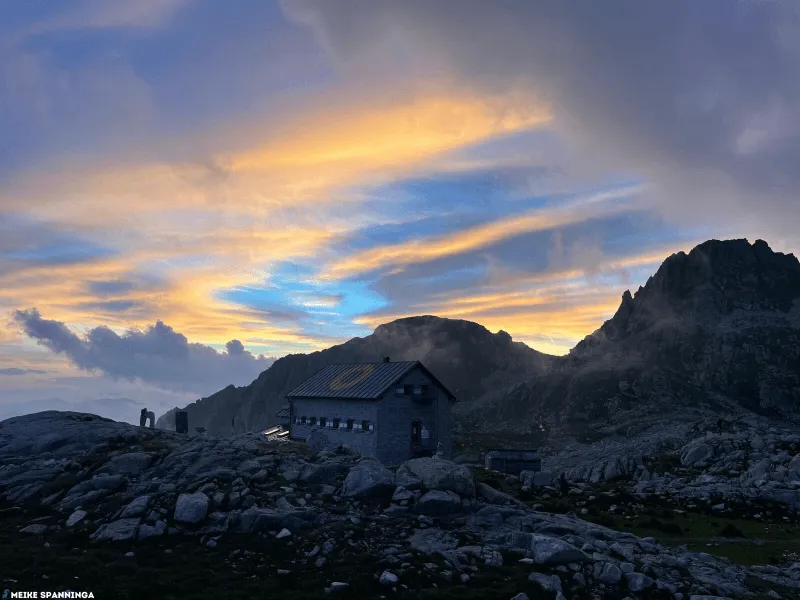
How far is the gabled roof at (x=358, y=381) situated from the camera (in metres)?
51.4

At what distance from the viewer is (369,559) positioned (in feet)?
73.8

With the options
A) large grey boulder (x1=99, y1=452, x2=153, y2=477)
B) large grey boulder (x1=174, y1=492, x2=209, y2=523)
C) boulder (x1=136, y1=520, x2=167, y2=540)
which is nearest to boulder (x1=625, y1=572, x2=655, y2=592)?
large grey boulder (x1=174, y1=492, x2=209, y2=523)

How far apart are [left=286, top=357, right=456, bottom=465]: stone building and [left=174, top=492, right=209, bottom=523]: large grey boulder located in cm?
2349

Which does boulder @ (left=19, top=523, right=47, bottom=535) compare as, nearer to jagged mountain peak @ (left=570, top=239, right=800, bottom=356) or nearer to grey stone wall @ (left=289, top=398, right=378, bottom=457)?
grey stone wall @ (left=289, top=398, right=378, bottom=457)

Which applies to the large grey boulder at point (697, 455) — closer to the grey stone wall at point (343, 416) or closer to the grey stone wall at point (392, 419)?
the grey stone wall at point (392, 419)

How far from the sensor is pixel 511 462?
53.7 meters

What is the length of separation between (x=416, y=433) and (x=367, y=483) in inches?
863

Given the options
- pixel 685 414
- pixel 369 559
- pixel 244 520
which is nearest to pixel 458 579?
pixel 369 559

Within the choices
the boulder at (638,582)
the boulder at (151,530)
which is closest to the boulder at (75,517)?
the boulder at (151,530)

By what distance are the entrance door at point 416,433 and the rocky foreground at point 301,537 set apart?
16.0 m

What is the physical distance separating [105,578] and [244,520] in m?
6.39

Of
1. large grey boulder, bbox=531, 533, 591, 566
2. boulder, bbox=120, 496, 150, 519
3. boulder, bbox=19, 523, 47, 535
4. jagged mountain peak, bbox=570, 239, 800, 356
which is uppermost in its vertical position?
jagged mountain peak, bbox=570, 239, 800, 356

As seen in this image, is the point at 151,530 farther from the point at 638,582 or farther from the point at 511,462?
the point at 511,462

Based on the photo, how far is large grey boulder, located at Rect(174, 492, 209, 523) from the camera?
25.9 meters
